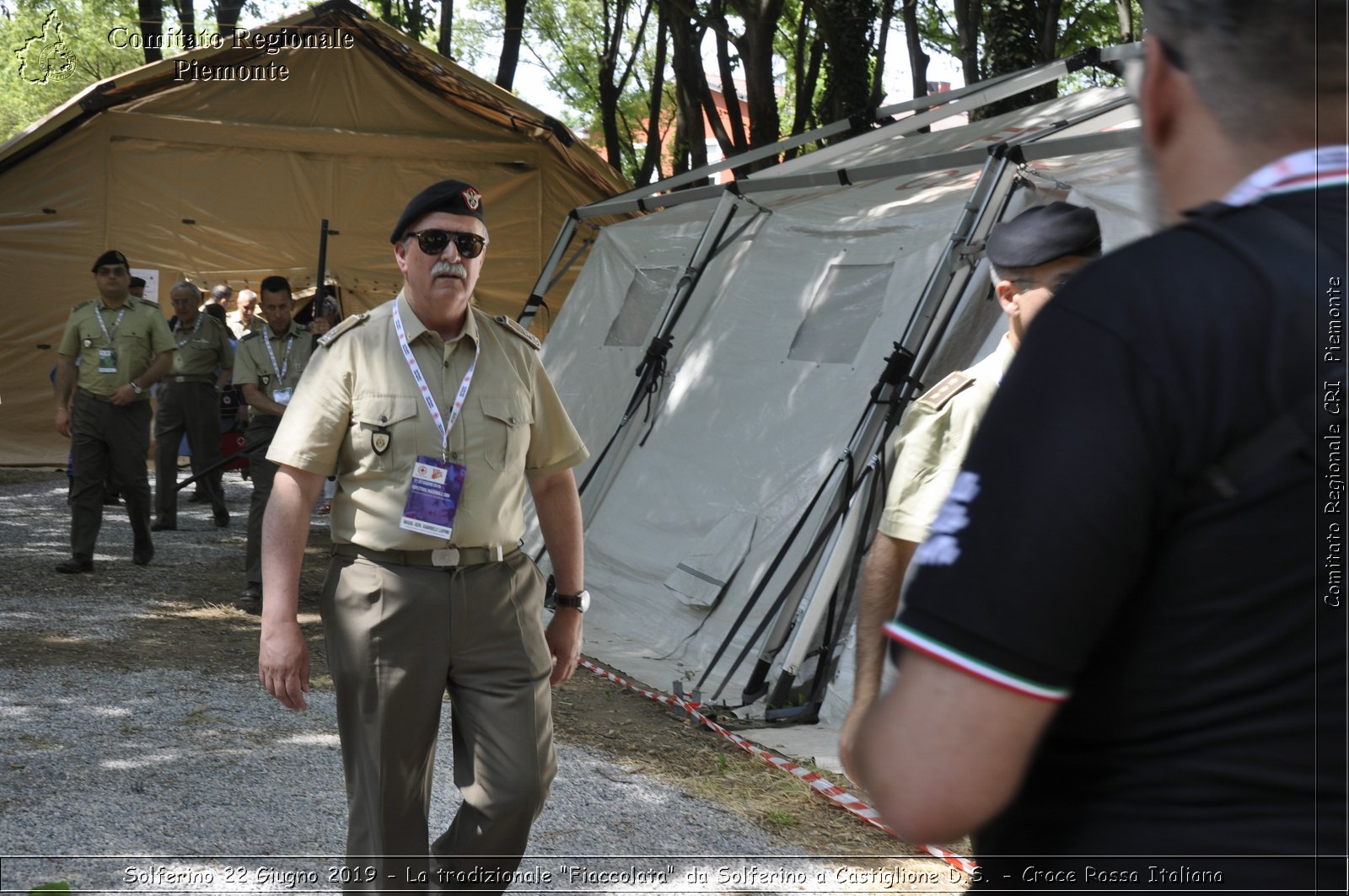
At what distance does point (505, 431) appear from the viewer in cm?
345

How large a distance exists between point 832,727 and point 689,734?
2.15 ft

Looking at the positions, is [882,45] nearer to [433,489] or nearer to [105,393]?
[105,393]

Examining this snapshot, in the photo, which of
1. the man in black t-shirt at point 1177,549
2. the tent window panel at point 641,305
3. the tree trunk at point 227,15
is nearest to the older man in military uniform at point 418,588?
the man in black t-shirt at point 1177,549

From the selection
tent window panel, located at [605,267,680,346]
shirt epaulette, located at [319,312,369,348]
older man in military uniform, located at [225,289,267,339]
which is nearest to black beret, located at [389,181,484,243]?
shirt epaulette, located at [319,312,369,348]

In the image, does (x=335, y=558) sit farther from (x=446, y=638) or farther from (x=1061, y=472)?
(x=1061, y=472)

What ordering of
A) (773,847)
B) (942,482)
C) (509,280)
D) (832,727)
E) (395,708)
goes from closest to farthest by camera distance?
(942,482)
(395,708)
(773,847)
(832,727)
(509,280)

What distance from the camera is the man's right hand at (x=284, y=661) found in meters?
3.24

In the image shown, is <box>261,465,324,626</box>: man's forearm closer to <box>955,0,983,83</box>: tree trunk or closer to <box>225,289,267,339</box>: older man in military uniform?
<box>225,289,267,339</box>: older man in military uniform

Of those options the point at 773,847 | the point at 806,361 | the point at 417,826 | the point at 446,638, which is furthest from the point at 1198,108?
the point at 806,361

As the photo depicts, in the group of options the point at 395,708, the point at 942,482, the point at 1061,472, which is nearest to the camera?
the point at 1061,472

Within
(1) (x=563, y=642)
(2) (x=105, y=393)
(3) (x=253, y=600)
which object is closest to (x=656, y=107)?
(2) (x=105, y=393)

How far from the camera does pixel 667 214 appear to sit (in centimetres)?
923

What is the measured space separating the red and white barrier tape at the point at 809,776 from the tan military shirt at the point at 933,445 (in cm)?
147

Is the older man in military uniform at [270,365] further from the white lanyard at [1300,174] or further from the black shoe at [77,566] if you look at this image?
the white lanyard at [1300,174]
